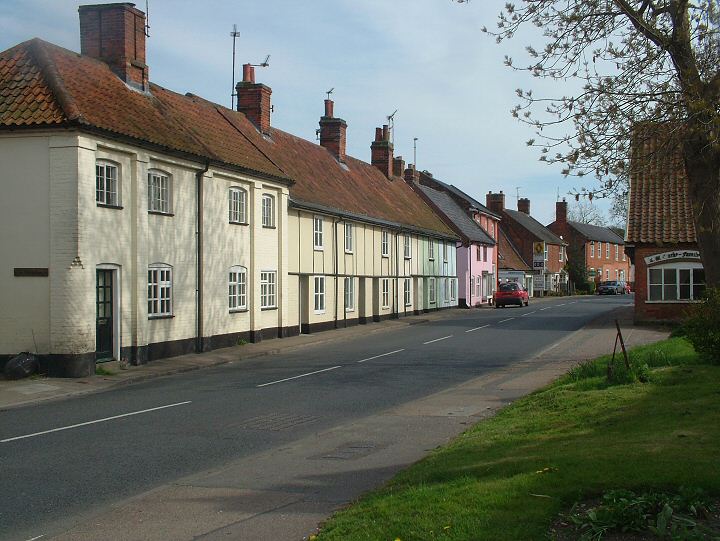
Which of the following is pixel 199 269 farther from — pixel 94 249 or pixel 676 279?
pixel 676 279

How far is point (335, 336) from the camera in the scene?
31328 mm

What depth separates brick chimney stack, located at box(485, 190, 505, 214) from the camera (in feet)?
276

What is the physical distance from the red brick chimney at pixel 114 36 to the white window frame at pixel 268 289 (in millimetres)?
8072

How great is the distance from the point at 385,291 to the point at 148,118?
21.4m

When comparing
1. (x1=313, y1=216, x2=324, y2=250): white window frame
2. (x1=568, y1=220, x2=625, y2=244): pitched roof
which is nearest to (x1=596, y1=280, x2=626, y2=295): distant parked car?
(x1=568, y1=220, x2=625, y2=244): pitched roof

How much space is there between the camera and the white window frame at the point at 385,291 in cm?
4203

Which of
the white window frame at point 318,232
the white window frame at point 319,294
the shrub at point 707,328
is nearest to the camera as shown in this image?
the shrub at point 707,328

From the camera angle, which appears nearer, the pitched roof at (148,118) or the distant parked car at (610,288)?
the pitched roof at (148,118)

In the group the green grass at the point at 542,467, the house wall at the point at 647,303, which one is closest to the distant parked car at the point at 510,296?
the house wall at the point at 647,303

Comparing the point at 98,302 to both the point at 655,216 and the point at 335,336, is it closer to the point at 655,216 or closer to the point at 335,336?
the point at 335,336

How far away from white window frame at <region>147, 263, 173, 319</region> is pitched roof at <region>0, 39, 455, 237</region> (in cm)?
344

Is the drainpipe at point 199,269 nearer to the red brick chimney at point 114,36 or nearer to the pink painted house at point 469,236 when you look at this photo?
the red brick chimney at point 114,36

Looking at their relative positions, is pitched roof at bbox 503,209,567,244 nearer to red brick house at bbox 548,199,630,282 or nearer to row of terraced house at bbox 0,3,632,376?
red brick house at bbox 548,199,630,282

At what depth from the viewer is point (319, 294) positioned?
33.9 m
